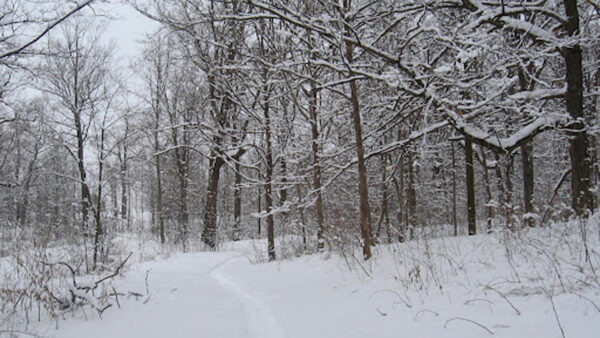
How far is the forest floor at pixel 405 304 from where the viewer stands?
2744 mm

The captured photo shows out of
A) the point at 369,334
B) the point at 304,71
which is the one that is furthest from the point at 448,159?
the point at 369,334

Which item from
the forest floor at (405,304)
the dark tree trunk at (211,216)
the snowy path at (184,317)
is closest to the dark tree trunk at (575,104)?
the forest floor at (405,304)

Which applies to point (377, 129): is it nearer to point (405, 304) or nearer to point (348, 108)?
point (348, 108)

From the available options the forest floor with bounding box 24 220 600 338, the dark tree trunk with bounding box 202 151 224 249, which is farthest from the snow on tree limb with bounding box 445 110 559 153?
the dark tree trunk with bounding box 202 151 224 249

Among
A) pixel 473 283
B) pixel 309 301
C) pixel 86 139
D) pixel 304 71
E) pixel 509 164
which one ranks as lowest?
pixel 309 301

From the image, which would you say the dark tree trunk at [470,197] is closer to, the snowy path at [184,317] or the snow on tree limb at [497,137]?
the snow on tree limb at [497,137]

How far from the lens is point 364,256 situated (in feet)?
19.8

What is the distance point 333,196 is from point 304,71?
635cm

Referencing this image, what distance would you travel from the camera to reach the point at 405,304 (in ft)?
12.2

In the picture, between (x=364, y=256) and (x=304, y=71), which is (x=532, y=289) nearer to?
(x=364, y=256)

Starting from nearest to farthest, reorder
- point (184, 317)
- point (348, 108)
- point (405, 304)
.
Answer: point (405, 304), point (184, 317), point (348, 108)

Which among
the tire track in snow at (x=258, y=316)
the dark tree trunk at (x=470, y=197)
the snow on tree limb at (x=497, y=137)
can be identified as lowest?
the tire track in snow at (x=258, y=316)

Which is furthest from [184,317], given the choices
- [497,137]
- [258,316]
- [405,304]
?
[497,137]

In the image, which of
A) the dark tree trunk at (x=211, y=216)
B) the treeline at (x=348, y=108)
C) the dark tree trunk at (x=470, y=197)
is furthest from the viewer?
the dark tree trunk at (x=211, y=216)
